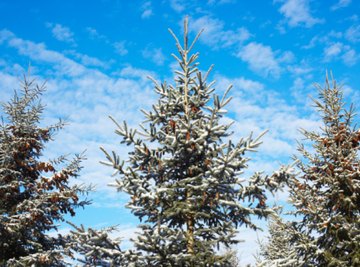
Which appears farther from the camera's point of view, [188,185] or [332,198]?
[332,198]

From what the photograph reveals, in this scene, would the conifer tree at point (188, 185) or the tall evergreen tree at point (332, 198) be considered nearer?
the conifer tree at point (188, 185)

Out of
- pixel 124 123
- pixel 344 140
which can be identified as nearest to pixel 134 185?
pixel 124 123

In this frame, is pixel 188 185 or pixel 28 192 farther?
pixel 28 192

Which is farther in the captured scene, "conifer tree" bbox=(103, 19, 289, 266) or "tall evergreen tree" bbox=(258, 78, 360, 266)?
"tall evergreen tree" bbox=(258, 78, 360, 266)

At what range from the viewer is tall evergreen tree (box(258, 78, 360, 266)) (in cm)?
1140

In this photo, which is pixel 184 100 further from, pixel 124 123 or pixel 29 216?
pixel 29 216

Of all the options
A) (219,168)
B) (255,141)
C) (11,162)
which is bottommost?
(219,168)

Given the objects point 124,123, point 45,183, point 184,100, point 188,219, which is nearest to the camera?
point 124,123

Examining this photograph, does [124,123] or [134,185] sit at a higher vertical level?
[124,123]

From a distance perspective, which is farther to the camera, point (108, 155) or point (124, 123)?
point (124, 123)

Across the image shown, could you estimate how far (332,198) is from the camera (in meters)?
12.2

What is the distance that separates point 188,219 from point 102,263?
2.17 m

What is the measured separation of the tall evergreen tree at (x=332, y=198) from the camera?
11.4m

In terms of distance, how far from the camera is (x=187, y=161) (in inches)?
336
